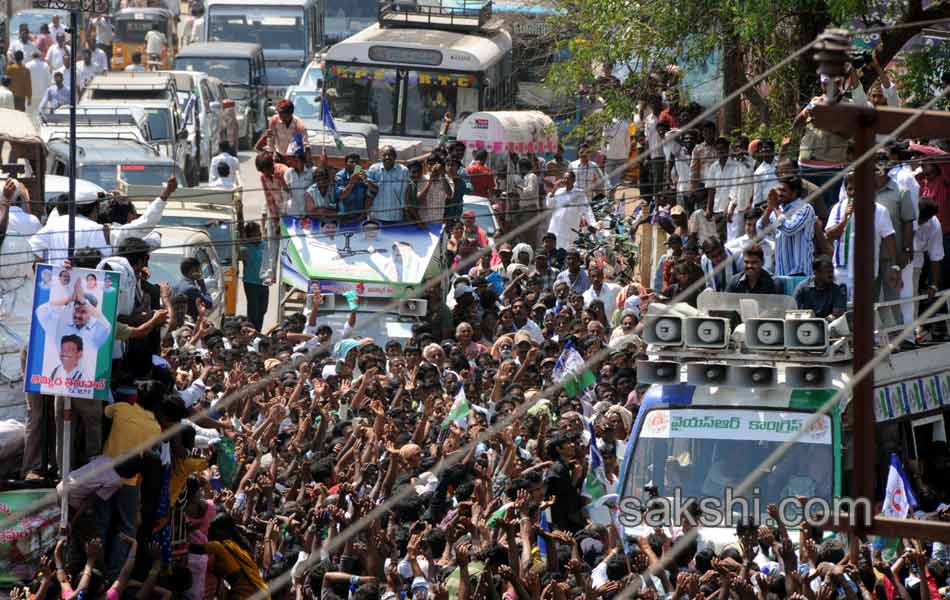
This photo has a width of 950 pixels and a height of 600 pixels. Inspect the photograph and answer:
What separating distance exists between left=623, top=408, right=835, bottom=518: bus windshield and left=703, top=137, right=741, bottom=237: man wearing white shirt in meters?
6.70

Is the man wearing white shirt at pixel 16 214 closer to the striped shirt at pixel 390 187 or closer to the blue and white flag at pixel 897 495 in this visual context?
the striped shirt at pixel 390 187

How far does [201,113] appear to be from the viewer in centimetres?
3297

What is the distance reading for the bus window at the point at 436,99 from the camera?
29828mm

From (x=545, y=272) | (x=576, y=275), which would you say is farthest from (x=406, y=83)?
(x=576, y=275)

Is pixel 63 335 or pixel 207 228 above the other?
pixel 63 335

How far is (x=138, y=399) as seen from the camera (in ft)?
39.3

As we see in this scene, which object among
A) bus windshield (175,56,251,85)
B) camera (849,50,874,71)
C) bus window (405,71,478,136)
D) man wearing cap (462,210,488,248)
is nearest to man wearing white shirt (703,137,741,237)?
camera (849,50,874,71)

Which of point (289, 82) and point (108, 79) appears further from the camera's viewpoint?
point (289, 82)

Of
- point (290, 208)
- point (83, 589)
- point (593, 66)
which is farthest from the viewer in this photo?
point (593, 66)

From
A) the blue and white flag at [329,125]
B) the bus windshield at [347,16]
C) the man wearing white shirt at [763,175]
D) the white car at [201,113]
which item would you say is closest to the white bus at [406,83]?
the blue and white flag at [329,125]

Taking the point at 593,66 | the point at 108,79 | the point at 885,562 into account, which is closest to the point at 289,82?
the point at 108,79

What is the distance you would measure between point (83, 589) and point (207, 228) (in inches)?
478

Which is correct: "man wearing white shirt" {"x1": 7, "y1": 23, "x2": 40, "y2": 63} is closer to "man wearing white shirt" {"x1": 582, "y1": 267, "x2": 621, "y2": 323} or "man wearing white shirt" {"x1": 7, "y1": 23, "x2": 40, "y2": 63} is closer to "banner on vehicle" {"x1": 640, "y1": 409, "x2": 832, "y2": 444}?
"man wearing white shirt" {"x1": 582, "y1": 267, "x2": 621, "y2": 323}

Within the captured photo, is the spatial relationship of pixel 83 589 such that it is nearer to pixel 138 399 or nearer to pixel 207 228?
pixel 138 399
